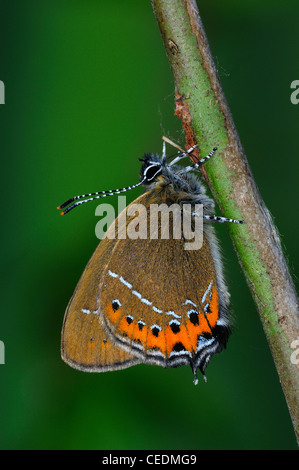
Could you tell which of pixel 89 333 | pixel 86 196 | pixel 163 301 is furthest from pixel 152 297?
pixel 86 196

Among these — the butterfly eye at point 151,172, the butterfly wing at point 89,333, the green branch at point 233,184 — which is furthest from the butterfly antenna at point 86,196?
the green branch at point 233,184

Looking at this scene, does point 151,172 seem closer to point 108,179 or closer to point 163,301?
point 108,179

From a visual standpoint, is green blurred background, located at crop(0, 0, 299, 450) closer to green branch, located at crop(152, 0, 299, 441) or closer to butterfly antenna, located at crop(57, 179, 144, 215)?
butterfly antenna, located at crop(57, 179, 144, 215)

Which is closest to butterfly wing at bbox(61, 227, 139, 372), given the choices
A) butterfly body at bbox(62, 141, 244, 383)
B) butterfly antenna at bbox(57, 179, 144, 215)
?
butterfly body at bbox(62, 141, 244, 383)

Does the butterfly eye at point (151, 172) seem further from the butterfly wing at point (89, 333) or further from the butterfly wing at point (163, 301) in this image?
the butterfly wing at point (89, 333)

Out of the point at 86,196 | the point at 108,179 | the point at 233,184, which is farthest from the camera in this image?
the point at 108,179

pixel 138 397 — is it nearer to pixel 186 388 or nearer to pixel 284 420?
pixel 186 388
